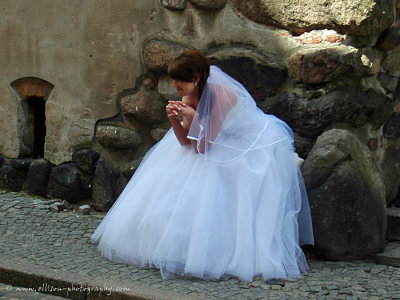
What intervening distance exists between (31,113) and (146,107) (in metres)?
1.32

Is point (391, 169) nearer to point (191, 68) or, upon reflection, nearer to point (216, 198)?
point (216, 198)

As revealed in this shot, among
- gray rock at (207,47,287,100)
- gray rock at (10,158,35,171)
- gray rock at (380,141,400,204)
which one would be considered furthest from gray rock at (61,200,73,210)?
gray rock at (380,141,400,204)

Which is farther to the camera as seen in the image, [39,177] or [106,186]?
[39,177]

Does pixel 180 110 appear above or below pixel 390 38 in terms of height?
below

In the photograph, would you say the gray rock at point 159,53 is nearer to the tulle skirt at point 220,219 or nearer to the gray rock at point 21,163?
the tulle skirt at point 220,219

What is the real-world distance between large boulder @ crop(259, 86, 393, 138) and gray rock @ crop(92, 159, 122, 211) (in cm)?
138

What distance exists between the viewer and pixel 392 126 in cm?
489

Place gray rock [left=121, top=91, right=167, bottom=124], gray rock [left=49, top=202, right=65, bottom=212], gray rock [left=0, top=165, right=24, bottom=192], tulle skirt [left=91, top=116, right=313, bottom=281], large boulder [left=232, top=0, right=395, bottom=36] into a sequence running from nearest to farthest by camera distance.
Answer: tulle skirt [left=91, top=116, right=313, bottom=281], large boulder [left=232, top=0, right=395, bottom=36], gray rock [left=121, top=91, right=167, bottom=124], gray rock [left=49, top=202, right=65, bottom=212], gray rock [left=0, top=165, right=24, bottom=192]

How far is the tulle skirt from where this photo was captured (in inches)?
143

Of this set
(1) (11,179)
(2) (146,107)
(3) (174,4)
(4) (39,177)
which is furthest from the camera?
(1) (11,179)

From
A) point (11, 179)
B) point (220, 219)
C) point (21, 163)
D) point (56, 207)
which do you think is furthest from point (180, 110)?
point (11, 179)

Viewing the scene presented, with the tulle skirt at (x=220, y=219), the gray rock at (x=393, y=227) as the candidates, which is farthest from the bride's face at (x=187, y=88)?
the gray rock at (x=393, y=227)

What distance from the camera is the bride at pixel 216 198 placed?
366 centimetres

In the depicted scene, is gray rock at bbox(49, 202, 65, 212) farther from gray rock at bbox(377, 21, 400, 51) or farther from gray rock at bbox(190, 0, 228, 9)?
gray rock at bbox(377, 21, 400, 51)
